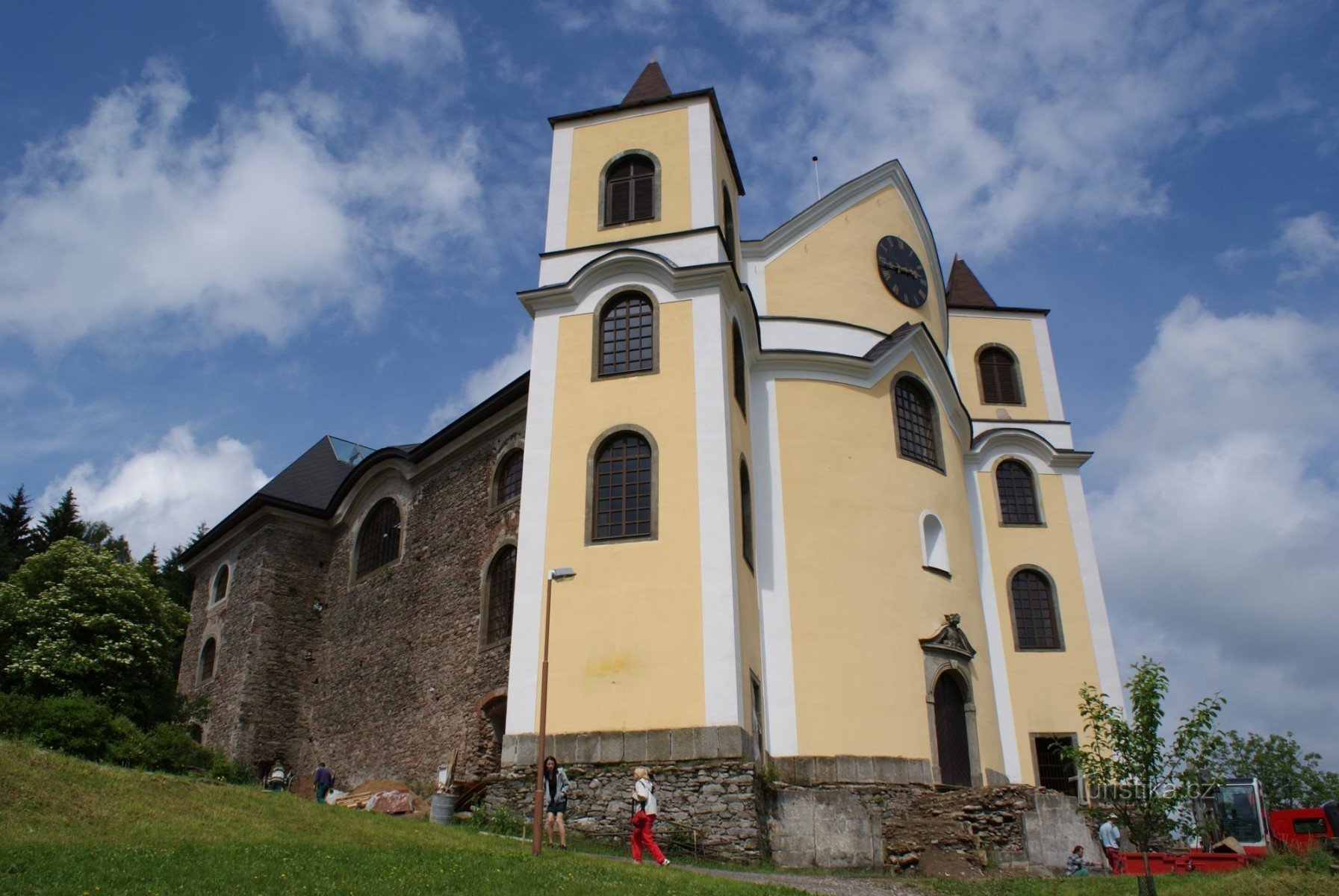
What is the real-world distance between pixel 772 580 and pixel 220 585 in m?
20.6

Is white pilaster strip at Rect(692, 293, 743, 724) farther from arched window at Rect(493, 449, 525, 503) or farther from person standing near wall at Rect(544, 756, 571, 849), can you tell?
arched window at Rect(493, 449, 525, 503)

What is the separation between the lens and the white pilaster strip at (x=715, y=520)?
16766 millimetres

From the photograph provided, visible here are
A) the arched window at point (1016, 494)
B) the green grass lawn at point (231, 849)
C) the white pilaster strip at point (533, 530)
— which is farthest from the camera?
the arched window at point (1016, 494)

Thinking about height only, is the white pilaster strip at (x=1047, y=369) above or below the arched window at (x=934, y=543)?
above

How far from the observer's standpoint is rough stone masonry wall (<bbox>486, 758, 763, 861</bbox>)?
51.3ft

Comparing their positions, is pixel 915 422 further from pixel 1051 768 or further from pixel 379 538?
pixel 379 538

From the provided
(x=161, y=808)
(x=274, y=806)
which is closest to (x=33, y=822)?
(x=161, y=808)

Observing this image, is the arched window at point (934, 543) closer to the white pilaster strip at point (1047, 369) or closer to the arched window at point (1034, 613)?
the arched window at point (1034, 613)

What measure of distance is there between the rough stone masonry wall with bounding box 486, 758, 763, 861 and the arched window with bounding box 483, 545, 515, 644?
6.17m

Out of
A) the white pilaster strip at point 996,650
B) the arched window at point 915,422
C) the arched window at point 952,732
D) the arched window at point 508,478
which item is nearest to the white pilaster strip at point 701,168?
the arched window at point 915,422

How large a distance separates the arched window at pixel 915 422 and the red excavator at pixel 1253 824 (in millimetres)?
8285

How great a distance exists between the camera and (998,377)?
29.0 metres

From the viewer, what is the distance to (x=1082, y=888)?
44.9 feet

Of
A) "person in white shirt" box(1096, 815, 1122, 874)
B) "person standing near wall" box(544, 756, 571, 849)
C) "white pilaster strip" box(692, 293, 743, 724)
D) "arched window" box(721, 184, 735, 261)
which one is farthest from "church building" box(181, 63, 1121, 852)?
"person in white shirt" box(1096, 815, 1122, 874)
